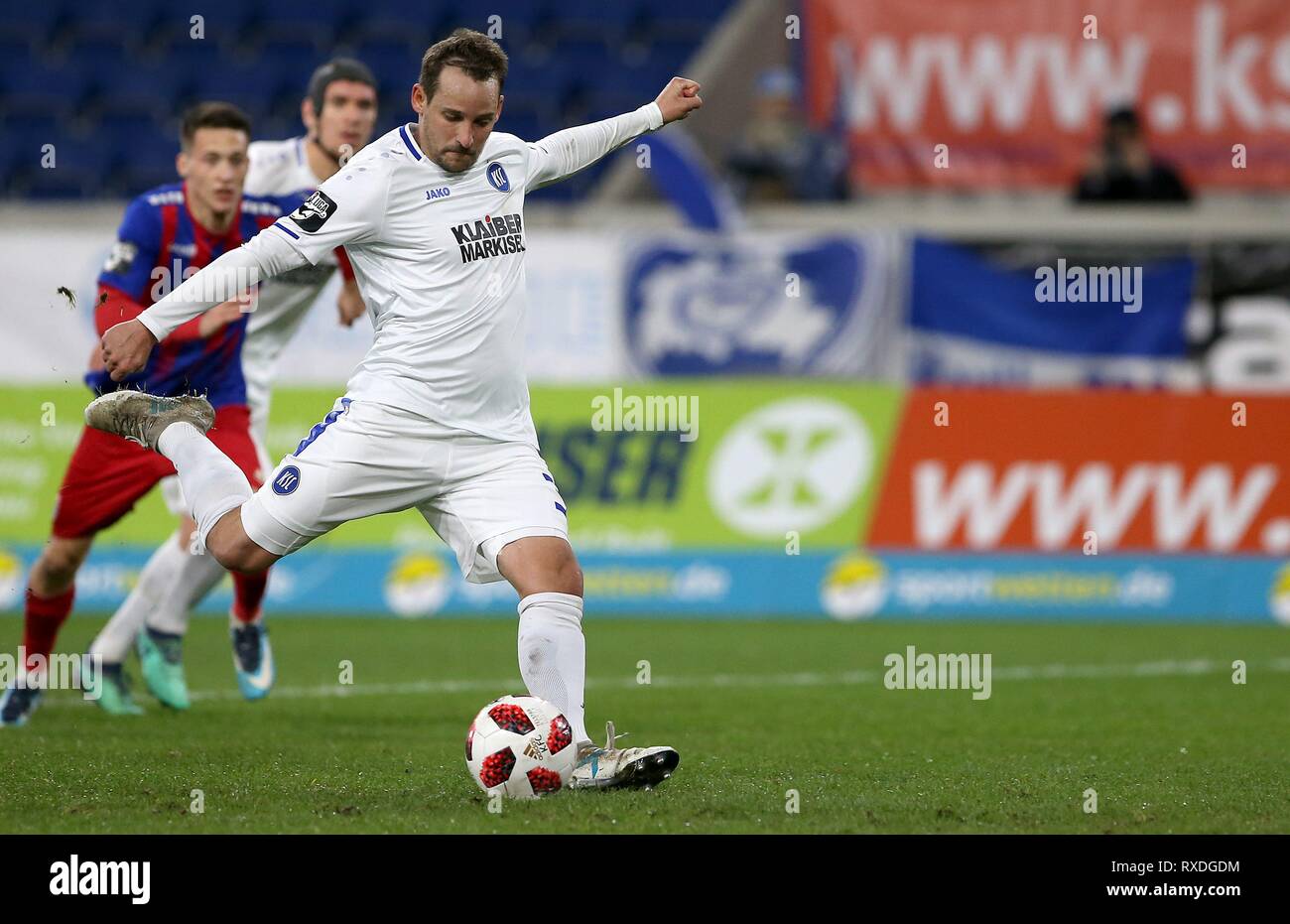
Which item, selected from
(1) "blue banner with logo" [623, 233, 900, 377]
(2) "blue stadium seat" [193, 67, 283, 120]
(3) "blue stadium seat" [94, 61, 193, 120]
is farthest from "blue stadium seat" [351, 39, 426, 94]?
(1) "blue banner with logo" [623, 233, 900, 377]

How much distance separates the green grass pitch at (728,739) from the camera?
18.9 ft

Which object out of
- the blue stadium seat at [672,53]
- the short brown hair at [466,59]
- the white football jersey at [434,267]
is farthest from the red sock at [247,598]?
the blue stadium seat at [672,53]

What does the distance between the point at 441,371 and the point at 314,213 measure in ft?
2.22

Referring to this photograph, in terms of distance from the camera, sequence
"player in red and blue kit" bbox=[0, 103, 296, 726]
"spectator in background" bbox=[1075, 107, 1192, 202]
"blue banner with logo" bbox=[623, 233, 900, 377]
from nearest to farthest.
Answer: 1. "player in red and blue kit" bbox=[0, 103, 296, 726]
2. "blue banner with logo" bbox=[623, 233, 900, 377]
3. "spectator in background" bbox=[1075, 107, 1192, 202]

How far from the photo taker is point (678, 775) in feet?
21.8

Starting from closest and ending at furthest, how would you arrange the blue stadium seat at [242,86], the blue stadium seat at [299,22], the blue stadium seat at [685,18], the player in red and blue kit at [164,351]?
the player in red and blue kit at [164,351] < the blue stadium seat at [242,86] < the blue stadium seat at [685,18] < the blue stadium seat at [299,22]

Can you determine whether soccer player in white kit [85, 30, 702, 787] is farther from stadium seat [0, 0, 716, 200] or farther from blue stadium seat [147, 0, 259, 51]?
blue stadium seat [147, 0, 259, 51]

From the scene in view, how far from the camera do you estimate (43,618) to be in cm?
865

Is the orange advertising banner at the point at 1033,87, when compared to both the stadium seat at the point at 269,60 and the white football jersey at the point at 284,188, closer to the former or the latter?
the stadium seat at the point at 269,60

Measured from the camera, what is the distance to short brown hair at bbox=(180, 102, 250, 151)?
8.24 metres

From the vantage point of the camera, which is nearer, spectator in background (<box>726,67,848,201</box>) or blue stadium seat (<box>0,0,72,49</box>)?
spectator in background (<box>726,67,848,201</box>)

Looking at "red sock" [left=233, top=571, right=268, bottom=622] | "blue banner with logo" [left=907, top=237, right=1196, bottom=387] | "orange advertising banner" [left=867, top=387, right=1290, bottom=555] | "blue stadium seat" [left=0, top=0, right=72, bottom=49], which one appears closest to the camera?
"red sock" [left=233, top=571, right=268, bottom=622]

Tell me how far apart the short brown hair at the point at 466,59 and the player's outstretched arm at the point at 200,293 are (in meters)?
0.73

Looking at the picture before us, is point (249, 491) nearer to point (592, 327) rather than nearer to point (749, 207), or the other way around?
point (592, 327)
